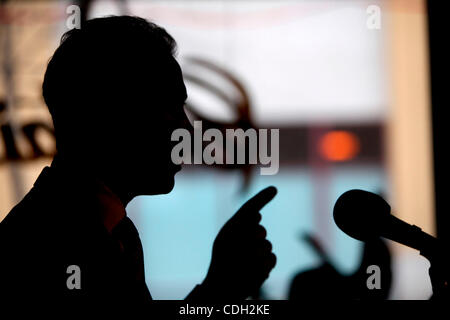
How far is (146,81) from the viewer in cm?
79

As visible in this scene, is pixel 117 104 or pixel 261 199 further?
pixel 117 104

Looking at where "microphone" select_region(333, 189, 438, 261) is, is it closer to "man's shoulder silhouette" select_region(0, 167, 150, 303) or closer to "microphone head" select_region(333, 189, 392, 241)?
"microphone head" select_region(333, 189, 392, 241)

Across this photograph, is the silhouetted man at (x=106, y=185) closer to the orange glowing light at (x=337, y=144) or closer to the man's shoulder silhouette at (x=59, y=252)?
the man's shoulder silhouette at (x=59, y=252)

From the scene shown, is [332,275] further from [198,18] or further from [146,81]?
[198,18]

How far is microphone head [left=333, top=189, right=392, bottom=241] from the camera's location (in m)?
0.65

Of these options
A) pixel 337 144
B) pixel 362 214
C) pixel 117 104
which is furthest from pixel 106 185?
pixel 337 144

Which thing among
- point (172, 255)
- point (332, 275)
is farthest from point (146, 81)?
point (172, 255)

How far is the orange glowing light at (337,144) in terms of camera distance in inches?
142

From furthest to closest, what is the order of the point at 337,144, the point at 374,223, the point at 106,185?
the point at 337,144 < the point at 106,185 < the point at 374,223

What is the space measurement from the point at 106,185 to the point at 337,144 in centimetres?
300

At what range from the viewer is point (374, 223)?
0.66 meters

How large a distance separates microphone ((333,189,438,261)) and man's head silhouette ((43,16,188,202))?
0.68 feet

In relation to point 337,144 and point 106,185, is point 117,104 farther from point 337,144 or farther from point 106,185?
point 337,144
